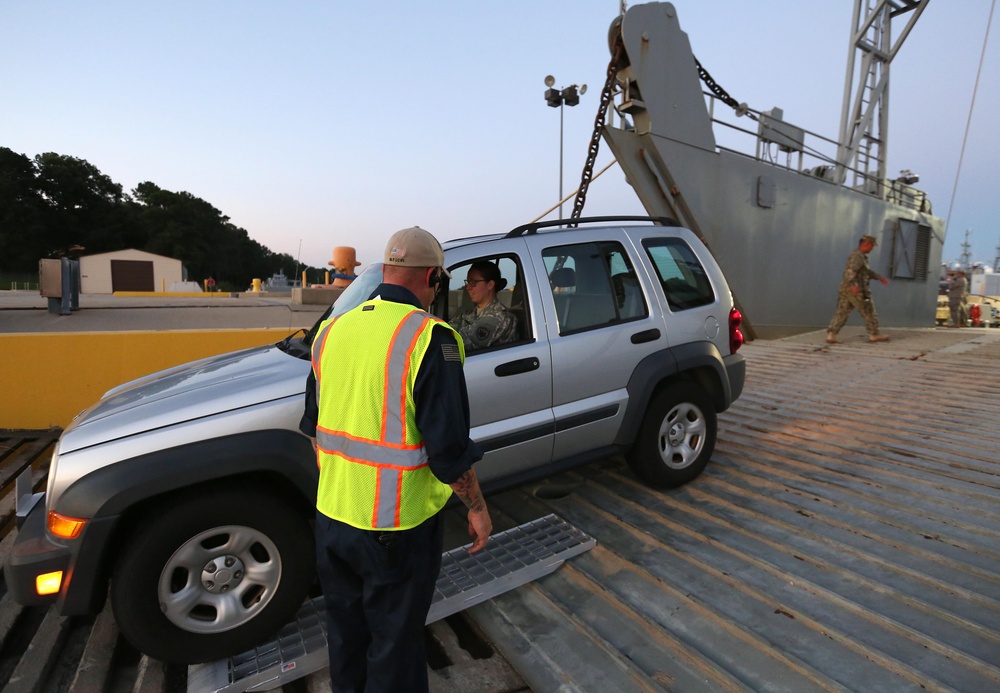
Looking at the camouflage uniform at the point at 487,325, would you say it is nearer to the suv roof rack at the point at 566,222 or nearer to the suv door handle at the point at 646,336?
the suv roof rack at the point at 566,222

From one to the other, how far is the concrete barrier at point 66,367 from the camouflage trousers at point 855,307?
10112mm

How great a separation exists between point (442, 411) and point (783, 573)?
2.25m

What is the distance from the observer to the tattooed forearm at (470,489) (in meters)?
1.67

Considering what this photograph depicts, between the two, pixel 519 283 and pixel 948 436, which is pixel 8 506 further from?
pixel 948 436

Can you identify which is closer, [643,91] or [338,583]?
[338,583]

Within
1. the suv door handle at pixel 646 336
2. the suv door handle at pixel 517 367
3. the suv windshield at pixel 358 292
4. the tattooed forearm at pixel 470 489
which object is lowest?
the tattooed forearm at pixel 470 489

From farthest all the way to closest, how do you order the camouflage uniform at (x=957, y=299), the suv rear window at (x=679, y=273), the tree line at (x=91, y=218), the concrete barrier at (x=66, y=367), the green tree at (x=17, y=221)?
the tree line at (x=91, y=218) < the green tree at (x=17, y=221) < the camouflage uniform at (x=957, y=299) < the concrete barrier at (x=66, y=367) < the suv rear window at (x=679, y=273)

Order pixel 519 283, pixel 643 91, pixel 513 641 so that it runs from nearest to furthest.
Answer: pixel 513 641, pixel 519 283, pixel 643 91

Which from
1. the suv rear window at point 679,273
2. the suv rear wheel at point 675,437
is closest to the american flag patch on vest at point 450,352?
the suv rear wheel at point 675,437

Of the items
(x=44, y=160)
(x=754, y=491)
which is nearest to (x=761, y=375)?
(x=754, y=491)

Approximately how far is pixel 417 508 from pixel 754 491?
9.98 ft

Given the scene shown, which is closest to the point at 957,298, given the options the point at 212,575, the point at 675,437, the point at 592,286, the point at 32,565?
the point at 675,437

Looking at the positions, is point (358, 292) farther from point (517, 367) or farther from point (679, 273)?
point (679, 273)

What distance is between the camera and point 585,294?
3.53m
